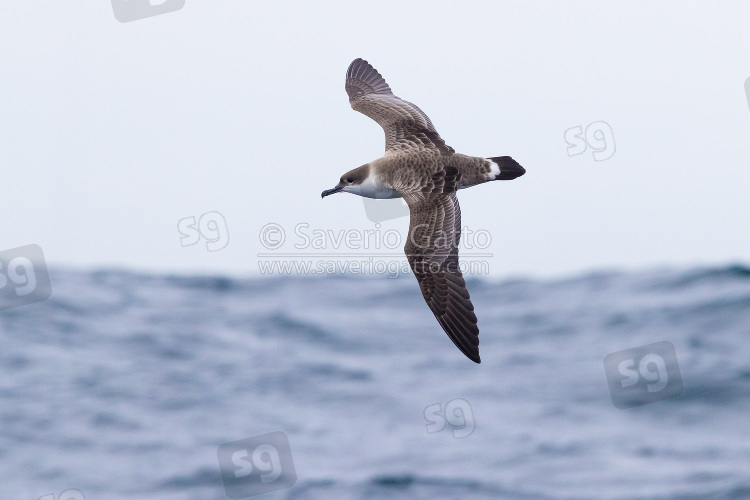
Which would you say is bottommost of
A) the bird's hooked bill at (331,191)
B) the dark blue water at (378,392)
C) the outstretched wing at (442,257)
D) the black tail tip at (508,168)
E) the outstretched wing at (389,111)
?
the dark blue water at (378,392)

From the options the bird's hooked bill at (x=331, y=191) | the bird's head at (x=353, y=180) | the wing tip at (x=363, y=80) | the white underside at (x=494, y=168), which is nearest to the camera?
the white underside at (x=494, y=168)

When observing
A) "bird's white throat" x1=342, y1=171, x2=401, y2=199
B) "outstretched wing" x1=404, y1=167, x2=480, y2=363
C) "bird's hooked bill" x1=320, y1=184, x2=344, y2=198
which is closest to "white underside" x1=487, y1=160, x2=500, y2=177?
"outstretched wing" x1=404, y1=167, x2=480, y2=363

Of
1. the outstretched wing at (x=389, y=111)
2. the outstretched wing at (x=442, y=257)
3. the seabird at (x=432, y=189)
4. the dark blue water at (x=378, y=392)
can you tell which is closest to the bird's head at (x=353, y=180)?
the seabird at (x=432, y=189)

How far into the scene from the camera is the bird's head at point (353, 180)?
9.25 metres

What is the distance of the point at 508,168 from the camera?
30.0ft

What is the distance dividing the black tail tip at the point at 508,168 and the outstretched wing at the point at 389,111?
52cm

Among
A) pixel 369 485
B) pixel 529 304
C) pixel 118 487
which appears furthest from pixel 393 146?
pixel 529 304

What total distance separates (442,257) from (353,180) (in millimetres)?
1376

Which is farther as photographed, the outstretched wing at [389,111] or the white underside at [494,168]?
the outstretched wing at [389,111]

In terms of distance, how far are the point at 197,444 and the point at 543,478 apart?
5971mm

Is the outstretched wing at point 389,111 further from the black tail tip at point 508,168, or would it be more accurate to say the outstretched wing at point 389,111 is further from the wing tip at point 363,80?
the black tail tip at point 508,168

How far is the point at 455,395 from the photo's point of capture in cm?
1842

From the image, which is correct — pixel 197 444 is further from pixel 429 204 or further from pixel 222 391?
pixel 429 204

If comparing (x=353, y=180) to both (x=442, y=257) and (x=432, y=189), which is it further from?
(x=442, y=257)
